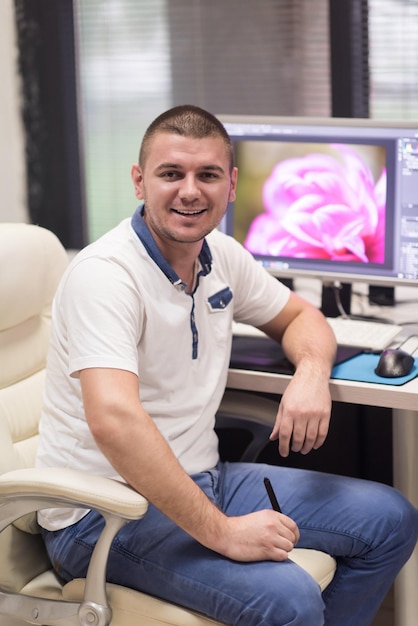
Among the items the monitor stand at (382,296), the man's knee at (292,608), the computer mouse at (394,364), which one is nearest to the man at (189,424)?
the man's knee at (292,608)

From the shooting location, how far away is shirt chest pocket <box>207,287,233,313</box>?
6.41ft

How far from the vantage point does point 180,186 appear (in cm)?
180

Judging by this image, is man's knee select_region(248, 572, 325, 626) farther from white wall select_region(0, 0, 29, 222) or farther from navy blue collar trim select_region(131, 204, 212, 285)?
white wall select_region(0, 0, 29, 222)

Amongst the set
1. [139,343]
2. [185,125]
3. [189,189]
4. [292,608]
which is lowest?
[292,608]

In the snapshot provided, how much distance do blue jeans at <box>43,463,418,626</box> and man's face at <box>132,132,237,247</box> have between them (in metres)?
0.48

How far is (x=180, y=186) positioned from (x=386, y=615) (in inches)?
49.5

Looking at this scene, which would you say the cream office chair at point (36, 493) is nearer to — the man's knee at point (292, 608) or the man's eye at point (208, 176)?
the man's knee at point (292, 608)

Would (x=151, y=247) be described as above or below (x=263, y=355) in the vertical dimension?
above

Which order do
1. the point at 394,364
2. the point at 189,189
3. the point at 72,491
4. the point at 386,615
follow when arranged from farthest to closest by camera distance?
the point at 386,615
the point at 394,364
the point at 189,189
the point at 72,491

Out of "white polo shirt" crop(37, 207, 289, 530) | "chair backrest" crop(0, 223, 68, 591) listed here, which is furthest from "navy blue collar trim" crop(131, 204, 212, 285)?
"chair backrest" crop(0, 223, 68, 591)

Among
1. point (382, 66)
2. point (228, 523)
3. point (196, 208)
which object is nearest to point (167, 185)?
point (196, 208)

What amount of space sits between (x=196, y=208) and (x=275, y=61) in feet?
4.91

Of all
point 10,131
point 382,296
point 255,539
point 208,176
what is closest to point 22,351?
point 208,176

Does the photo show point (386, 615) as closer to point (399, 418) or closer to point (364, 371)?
point (399, 418)
